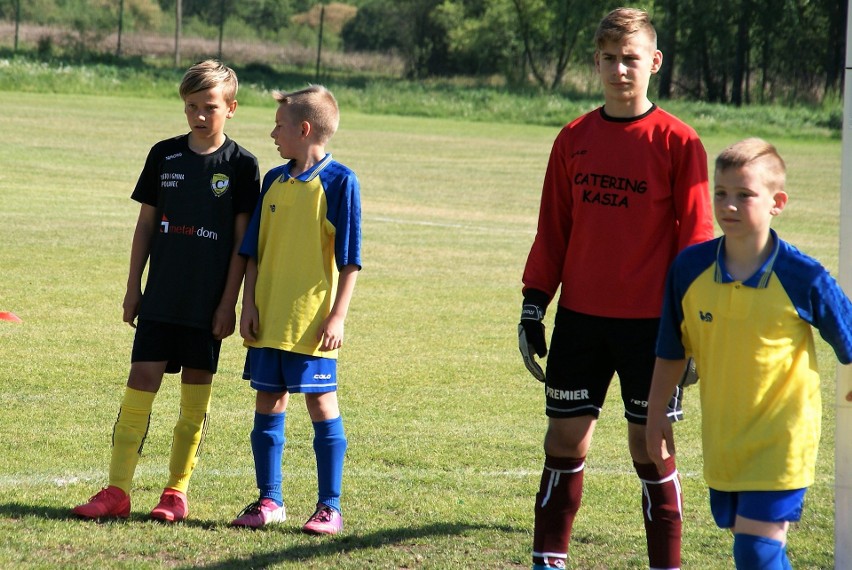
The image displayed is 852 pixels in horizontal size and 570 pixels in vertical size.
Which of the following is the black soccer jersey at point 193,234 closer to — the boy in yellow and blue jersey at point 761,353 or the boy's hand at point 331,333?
the boy's hand at point 331,333

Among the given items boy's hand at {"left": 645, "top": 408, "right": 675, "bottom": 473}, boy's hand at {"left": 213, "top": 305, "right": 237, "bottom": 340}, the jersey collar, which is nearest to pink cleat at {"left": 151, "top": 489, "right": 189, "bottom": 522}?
boy's hand at {"left": 213, "top": 305, "right": 237, "bottom": 340}

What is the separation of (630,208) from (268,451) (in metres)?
1.76

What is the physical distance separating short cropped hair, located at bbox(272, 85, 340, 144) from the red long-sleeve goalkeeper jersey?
3.49ft

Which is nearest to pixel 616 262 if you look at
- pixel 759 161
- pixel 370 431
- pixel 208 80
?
pixel 759 161

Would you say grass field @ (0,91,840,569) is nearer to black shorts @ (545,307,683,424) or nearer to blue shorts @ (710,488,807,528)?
black shorts @ (545,307,683,424)

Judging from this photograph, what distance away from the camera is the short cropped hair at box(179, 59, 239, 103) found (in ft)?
15.4

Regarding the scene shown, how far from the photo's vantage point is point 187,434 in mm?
4867

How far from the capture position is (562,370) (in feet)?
13.3

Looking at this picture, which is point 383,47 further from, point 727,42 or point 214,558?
point 214,558

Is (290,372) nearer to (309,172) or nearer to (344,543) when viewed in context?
(344,543)

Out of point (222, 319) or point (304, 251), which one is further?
point (222, 319)

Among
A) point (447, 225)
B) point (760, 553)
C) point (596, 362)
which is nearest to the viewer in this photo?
point (760, 553)

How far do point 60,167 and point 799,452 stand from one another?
62.0 ft

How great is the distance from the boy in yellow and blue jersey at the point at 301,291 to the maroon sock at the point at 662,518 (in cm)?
128
